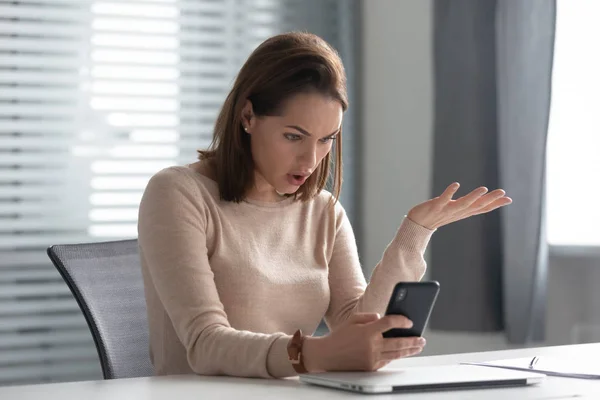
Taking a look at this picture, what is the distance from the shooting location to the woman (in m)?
1.57

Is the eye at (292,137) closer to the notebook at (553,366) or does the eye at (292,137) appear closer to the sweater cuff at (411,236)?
the sweater cuff at (411,236)

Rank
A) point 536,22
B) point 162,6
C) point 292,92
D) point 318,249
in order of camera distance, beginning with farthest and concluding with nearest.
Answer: point 162,6, point 536,22, point 318,249, point 292,92

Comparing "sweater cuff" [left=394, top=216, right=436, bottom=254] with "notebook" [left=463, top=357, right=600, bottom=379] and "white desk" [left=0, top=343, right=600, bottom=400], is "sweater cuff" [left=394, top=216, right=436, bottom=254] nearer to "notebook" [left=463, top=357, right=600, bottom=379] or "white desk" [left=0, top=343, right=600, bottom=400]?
"notebook" [left=463, top=357, right=600, bottom=379]

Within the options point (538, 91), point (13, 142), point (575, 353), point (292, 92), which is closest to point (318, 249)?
point (292, 92)

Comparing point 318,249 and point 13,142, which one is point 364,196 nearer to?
point 13,142

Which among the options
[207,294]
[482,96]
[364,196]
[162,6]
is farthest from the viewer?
[364,196]

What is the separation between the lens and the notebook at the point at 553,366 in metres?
1.44

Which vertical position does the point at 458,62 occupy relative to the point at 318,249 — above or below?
above

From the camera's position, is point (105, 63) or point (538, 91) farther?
point (105, 63)

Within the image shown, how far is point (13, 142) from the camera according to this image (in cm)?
316

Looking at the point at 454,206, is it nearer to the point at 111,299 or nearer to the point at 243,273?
the point at 243,273

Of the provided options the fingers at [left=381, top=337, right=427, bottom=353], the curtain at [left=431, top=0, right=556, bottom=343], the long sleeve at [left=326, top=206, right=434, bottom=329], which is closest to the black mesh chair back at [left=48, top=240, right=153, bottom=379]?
the long sleeve at [left=326, top=206, right=434, bottom=329]

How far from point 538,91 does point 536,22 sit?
→ 22cm

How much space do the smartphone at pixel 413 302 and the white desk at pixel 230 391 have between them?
128 mm
